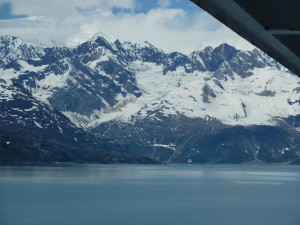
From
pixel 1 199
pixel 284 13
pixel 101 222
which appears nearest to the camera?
pixel 284 13

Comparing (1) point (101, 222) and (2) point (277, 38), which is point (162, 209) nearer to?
(1) point (101, 222)

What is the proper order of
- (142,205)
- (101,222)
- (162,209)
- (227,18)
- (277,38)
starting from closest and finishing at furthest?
1. (227,18)
2. (277,38)
3. (101,222)
4. (162,209)
5. (142,205)

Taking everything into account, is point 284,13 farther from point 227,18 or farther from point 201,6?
point 201,6

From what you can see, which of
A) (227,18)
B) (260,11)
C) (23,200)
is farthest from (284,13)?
(23,200)

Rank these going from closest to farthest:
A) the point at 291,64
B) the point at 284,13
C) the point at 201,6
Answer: the point at 201,6 → the point at 284,13 → the point at 291,64

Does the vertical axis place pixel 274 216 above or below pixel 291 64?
below

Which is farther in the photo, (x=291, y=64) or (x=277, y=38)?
(x=291, y=64)

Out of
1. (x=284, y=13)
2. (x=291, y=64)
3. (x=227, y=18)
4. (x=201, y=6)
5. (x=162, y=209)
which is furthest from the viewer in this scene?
(x=162, y=209)

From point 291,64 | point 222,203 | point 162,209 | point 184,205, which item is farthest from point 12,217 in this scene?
point 291,64

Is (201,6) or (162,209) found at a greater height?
(201,6)
